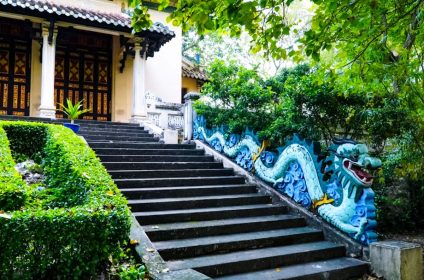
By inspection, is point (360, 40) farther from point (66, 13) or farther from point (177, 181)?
point (66, 13)

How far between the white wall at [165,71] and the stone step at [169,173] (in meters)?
8.40

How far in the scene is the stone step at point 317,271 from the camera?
14.8 feet

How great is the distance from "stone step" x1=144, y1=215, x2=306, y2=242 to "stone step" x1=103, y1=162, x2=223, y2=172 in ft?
6.99

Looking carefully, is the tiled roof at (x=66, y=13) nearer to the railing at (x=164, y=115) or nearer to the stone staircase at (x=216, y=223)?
the railing at (x=164, y=115)

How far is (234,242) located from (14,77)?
10783mm

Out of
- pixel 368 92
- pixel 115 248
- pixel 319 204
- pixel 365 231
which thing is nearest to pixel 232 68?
pixel 368 92

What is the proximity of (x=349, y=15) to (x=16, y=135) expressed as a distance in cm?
666

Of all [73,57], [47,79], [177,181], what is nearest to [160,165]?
[177,181]

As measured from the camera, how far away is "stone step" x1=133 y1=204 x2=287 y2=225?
5357mm

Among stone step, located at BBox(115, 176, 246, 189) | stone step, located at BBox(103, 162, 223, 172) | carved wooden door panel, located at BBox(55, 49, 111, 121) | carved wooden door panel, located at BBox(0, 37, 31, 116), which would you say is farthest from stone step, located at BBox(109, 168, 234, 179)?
carved wooden door panel, located at BBox(0, 37, 31, 116)

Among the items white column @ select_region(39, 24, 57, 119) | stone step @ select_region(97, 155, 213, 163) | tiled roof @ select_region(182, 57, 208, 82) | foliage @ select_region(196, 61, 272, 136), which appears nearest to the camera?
stone step @ select_region(97, 155, 213, 163)

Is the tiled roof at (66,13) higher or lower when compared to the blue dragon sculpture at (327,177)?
higher

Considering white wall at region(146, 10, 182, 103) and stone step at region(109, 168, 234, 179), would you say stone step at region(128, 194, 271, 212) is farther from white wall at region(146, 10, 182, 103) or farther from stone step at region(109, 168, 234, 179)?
white wall at region(146, 10, 182, 103)

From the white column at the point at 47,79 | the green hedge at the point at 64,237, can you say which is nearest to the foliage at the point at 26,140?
the white column at the point at 47,79
